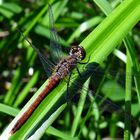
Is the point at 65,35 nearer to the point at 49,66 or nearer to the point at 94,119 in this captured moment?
the point at 94,119

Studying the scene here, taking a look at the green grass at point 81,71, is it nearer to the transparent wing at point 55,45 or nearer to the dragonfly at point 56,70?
the dragonfly at point 56,70

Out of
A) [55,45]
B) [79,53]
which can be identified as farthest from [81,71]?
[55,45]

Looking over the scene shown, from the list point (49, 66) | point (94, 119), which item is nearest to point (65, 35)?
point (94, 119)

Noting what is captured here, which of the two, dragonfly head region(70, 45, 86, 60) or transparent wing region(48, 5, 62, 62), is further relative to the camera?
transparent wing region(48, 5, 62, 62)

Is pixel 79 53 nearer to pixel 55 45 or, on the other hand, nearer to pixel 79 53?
pixel 79 53

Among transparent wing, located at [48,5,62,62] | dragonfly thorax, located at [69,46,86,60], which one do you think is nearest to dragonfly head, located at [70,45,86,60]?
dragonfly thorax, located at [69,46,86,60]

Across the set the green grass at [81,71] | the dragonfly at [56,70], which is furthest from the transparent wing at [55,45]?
the green grass at [81,71]

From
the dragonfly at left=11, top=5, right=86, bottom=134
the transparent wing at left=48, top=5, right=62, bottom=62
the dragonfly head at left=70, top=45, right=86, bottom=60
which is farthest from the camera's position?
the transparent wing at left=48, top=5, right=62, bottom=62

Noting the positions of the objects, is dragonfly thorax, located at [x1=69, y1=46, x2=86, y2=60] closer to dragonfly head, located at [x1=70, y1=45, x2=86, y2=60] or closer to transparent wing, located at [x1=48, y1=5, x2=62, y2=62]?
dragonfly head, located at [x1=70, y1=45, x2=86, y2=60]
